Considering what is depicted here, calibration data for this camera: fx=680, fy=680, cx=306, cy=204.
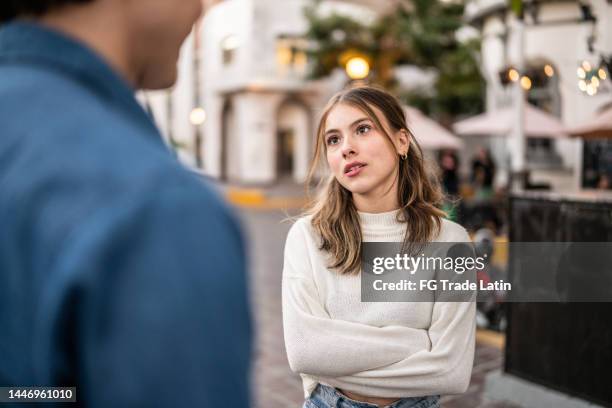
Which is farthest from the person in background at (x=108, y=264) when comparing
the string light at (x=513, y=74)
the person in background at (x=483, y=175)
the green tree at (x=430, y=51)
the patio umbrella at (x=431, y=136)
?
the green tree at (x=430, y=51)

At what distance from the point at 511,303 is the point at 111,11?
441 cm

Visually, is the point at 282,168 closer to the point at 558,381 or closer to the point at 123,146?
Answer: the point at 558,381

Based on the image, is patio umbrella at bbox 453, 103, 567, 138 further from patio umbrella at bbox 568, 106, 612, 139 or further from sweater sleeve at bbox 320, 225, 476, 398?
sweater sleeve at bbox 320, 225, 476, 398

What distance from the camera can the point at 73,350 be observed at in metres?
0.64

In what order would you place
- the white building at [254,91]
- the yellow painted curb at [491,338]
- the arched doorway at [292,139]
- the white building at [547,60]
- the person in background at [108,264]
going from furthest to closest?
the arched doorway at [292,139], the white building at [254,91], the white building at [547,60], the yellow painted curb at [491,338], the person in background at [108,264]

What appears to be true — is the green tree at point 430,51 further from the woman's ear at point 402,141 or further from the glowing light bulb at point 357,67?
the woman's ear at point 402,141

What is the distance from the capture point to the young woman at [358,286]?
183 cm

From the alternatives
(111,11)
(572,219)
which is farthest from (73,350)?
(572,219)

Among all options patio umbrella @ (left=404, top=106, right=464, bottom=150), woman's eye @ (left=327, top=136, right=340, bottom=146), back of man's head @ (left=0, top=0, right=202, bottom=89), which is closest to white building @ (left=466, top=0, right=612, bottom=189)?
patio umbrella @ (left=404, top=106, right=464, bottom=150)

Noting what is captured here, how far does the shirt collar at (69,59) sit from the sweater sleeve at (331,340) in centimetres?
118

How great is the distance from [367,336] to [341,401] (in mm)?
207

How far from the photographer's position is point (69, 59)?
0.74 m

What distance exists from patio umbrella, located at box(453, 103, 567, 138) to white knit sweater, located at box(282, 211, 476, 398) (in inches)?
471

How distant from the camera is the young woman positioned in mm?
1827
